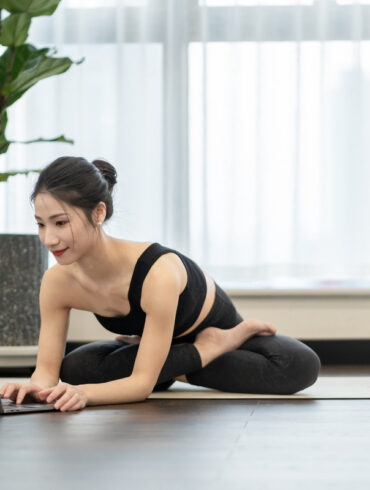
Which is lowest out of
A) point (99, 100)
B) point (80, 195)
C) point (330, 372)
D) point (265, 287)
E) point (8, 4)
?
point (330, 372)

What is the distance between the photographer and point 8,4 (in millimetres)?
2412

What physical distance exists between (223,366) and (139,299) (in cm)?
32

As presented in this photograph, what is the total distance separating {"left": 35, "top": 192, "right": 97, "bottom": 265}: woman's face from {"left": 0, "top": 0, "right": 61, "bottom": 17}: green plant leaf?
85 cm

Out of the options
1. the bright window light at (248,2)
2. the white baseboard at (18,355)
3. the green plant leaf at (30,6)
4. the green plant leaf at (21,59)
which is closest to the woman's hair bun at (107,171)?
the green plant leaf at (30,6)

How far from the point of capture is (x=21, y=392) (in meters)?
1.76

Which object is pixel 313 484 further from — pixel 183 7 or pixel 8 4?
pixel 183 7

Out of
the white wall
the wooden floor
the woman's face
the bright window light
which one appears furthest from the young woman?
the bright window light

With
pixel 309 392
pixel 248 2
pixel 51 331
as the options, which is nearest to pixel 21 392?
pixel 51 331

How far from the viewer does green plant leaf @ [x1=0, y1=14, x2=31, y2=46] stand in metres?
2.44

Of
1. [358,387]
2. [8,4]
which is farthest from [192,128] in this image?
[358,387]

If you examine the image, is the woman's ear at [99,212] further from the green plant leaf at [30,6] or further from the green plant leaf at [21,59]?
the green plant leaf at [21,59]

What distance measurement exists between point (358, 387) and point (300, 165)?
1.11 meters

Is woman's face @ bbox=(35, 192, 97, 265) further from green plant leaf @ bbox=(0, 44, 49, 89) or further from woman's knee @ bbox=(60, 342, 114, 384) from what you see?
green plant leaf @ bbox=(0, 44, 49, 89)

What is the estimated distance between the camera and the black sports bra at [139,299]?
189 cm
